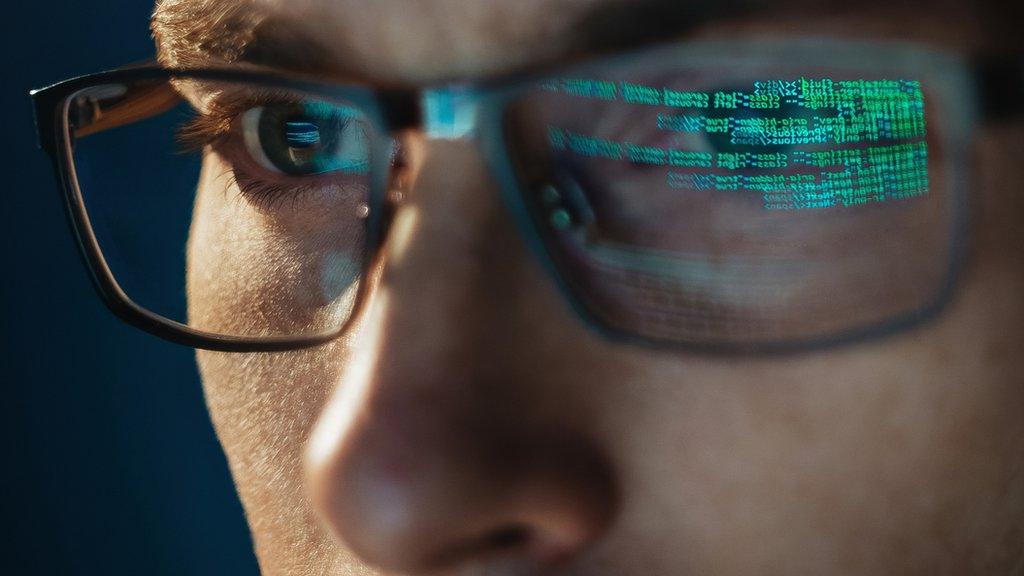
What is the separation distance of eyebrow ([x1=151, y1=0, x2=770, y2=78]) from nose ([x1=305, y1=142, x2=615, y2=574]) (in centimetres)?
11

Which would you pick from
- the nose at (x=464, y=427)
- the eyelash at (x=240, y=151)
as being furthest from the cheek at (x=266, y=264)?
the nose at (x=464, y=427)

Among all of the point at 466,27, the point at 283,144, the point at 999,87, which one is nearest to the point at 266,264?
the point at 283,144

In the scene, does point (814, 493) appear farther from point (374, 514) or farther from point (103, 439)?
point (103, 439)

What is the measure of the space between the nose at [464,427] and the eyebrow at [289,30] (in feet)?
0.37

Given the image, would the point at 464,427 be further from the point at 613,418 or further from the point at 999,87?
the point at 999,87

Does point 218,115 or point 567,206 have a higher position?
point 218,115

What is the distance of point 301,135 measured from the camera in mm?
783

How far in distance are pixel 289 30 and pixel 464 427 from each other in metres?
0.32

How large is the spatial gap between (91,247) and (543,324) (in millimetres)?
532

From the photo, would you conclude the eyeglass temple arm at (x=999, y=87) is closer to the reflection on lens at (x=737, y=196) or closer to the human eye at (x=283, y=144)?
the reflection on lens at (x=737, y=196)

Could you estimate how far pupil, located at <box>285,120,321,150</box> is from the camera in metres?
0.77

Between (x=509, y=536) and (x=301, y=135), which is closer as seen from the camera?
(x=509, y=536)

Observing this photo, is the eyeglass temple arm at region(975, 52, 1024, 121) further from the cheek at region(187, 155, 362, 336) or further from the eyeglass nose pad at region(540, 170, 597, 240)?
A: the cheek at region(187, 155, 362, 336)

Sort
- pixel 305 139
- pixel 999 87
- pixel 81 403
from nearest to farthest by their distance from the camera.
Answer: pixel 999 87 < pixel 305 139 < pixel 81 403
